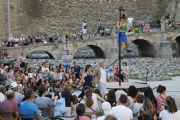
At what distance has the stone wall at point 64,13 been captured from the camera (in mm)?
23297

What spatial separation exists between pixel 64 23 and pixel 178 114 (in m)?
23.9

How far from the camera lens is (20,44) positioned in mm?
19891

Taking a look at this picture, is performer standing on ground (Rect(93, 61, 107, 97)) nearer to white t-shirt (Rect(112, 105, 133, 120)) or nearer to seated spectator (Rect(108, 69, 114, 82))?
white t-shirt (Rect(112, 105, 133, 120))

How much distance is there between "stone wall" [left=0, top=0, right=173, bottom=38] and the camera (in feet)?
76.4

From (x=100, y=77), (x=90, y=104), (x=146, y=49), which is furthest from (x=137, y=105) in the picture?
(x=146, y=49)

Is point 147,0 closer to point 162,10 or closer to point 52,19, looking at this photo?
point 162,10

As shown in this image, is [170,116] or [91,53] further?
[91,53]

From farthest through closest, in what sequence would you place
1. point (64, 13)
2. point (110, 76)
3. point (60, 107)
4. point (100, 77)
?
point (64, 13) < point (110, 76) < point (100, 77) < point (60, 107)

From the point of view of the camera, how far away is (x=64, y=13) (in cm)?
2703

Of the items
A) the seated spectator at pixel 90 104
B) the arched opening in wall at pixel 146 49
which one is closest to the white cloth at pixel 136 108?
the seated spectator at pixel 90 104

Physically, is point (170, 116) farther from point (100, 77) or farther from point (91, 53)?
point (91, 53)

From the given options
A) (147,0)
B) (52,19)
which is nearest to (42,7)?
(52,19)

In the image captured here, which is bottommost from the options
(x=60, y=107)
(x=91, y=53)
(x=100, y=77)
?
(x=60, y=107)

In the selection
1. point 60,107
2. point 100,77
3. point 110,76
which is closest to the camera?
point 60,107
